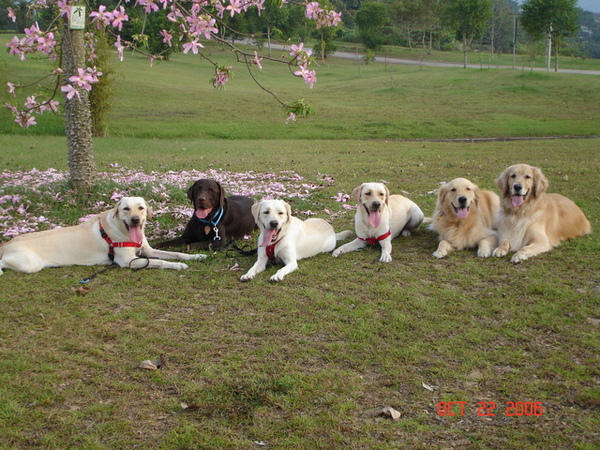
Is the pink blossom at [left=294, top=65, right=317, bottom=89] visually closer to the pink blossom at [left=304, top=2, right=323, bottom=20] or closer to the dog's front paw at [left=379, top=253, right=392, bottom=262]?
the pink blossom at [left=304, top=2, right=323, bottom=20]

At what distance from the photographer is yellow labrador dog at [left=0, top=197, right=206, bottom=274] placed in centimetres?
646

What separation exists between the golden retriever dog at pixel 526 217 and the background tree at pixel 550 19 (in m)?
49.7

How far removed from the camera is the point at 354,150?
18.8m

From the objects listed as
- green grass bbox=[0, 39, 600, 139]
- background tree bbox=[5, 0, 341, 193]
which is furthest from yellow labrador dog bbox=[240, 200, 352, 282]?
green grass bbox=[0, 39, 600, 139]

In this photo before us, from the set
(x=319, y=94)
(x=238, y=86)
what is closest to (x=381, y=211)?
(x=319, y=94)

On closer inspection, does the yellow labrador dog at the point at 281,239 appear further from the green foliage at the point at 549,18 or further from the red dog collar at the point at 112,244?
the green foliage at the point at 549,18

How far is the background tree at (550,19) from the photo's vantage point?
4909 cm

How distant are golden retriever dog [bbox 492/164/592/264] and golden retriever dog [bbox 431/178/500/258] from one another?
18 centimetres

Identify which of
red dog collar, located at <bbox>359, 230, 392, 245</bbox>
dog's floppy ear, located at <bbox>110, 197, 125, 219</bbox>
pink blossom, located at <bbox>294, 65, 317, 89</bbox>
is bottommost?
red dog collar, located at <bbox>359, 230, 392, 245</bbox>

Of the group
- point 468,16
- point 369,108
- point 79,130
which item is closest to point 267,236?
point 79,130

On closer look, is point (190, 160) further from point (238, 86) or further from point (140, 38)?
point (238, 86)

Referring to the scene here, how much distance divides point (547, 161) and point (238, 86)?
3767cm

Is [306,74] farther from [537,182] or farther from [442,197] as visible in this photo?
[537,182]

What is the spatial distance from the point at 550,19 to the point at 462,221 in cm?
5096
